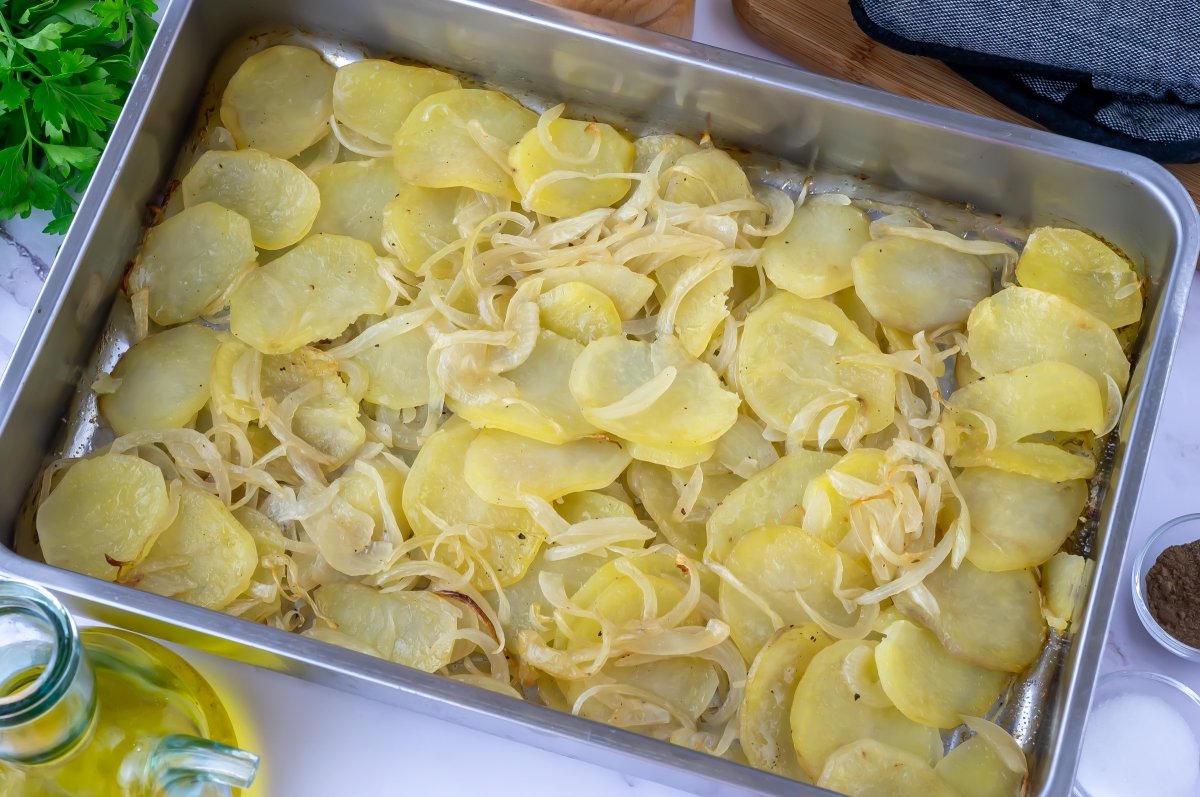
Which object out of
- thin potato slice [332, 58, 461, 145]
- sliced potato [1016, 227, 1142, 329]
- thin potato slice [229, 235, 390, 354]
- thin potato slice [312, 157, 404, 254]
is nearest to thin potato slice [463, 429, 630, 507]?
thin potato slice [229, 235, 390, 354]

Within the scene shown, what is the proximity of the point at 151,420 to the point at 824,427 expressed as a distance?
833mm

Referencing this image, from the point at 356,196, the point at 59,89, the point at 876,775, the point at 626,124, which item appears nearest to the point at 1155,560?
the point at 876,775

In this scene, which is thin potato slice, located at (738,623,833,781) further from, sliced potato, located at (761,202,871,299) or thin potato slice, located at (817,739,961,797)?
sliced potato, located at (761,202,871,299)

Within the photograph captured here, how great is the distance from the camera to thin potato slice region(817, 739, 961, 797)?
1181 mm

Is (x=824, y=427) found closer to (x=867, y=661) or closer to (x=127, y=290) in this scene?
(x=867, y=661)

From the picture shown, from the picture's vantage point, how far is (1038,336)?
134 cm

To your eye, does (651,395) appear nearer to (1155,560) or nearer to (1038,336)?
(1038,336)

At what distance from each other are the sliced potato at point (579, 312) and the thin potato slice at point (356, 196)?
0.26 m

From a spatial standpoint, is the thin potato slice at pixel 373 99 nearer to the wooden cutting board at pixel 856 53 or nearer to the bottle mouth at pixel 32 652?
the wooden cutting board at pixel 856 53

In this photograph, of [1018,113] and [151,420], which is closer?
[151,420]

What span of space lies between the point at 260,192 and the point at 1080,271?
107 cm

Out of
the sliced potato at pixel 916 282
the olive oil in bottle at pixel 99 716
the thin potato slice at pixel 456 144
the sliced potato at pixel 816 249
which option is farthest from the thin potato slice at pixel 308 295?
the sliced potato at pixel 916 282

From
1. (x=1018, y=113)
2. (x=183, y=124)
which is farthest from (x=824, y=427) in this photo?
(x=183, y=124)

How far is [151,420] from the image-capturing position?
1351mm
